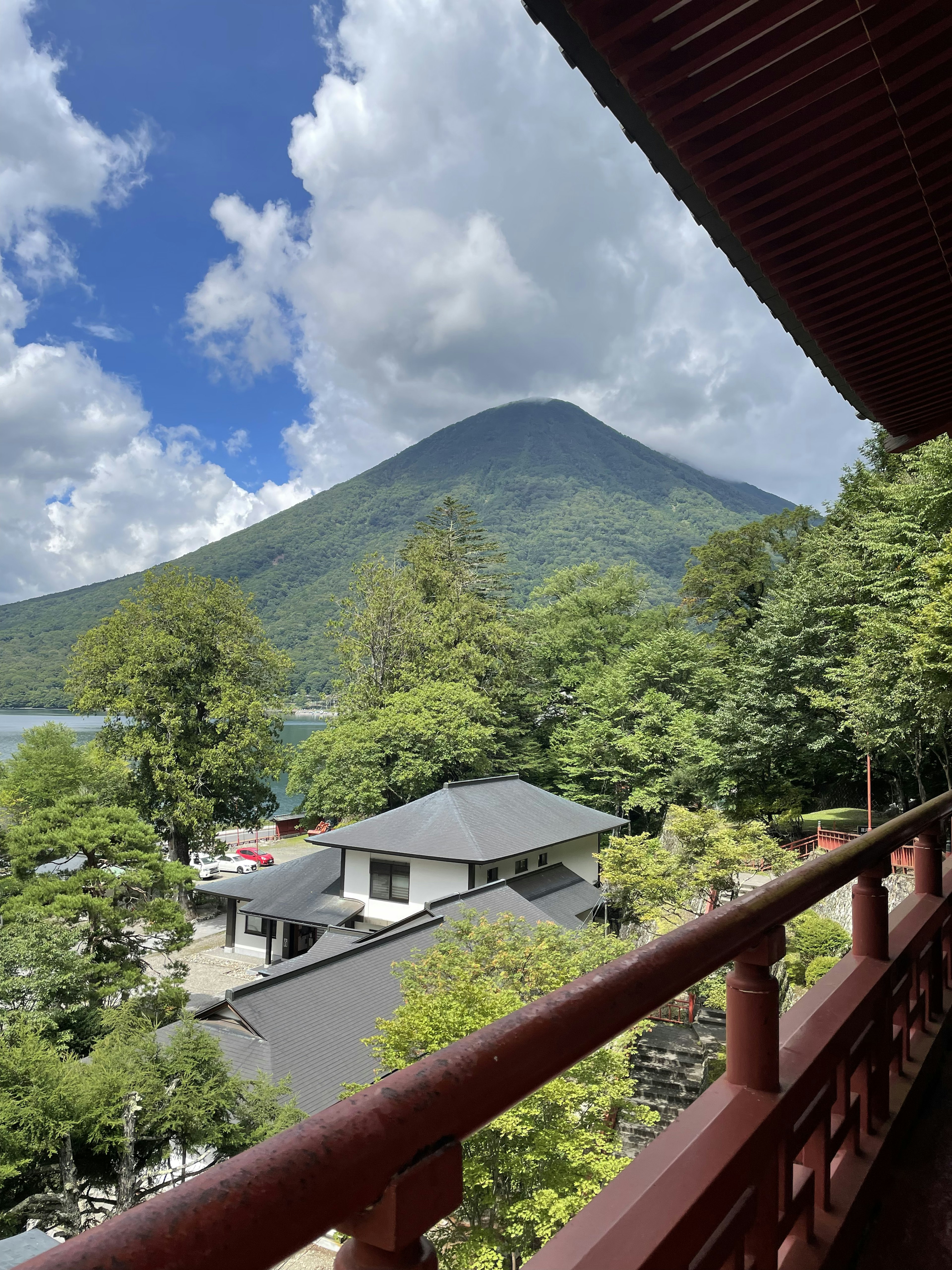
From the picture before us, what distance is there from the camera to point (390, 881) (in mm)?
18844

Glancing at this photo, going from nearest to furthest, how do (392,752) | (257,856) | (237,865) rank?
(392,752) < (237,865) < (257,856)

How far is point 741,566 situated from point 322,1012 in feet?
78.3

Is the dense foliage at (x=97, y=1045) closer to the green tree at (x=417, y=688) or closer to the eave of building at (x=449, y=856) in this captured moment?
the eave of building at (x=449, y=856)

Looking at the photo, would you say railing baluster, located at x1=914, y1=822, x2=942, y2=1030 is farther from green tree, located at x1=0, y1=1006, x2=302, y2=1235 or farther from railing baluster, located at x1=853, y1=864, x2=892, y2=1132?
green tree, located at x1=0, y1=1006, x2=302, y2=1235

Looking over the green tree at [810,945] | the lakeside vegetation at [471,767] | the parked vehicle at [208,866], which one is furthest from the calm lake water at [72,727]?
the green tree at [810,945]

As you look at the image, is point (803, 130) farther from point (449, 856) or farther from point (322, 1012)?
point (449, 856)

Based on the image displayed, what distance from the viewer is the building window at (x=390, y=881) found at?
734 inches

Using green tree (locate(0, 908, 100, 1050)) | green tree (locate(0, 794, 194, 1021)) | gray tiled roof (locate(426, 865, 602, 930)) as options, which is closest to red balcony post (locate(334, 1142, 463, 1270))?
green tree (locate(0, 908, 100, 1050))

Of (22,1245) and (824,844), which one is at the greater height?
(824,844)

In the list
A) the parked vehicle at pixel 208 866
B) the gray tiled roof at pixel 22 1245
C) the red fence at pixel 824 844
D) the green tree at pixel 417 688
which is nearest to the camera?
the gray tiled roof at pixel 22 1245

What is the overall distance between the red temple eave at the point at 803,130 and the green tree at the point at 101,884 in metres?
14.1

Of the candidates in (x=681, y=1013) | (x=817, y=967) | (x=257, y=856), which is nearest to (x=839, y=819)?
(x=681, y=1013)

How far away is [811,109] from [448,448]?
19769 centimetres

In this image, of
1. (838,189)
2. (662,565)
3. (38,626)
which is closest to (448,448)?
(662,565)
